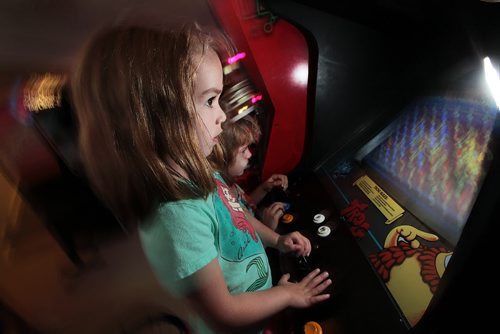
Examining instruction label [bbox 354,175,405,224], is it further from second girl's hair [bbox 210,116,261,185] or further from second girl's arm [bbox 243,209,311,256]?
second girl's hair [bbox 210,116,261,185]

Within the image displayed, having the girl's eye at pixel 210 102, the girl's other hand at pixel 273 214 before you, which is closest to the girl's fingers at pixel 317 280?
the girl's other hand at pixel 273 214

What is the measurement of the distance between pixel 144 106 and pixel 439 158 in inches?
22.5

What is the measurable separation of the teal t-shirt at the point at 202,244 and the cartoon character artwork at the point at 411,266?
0.82 ft

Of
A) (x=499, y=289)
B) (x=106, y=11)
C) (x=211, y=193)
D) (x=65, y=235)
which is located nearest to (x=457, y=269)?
(x=499, y=289)

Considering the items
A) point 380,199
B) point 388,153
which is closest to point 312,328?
point 380,199

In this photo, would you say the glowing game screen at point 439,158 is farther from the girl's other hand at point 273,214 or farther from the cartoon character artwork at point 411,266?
the girl's other hand at point 273,214

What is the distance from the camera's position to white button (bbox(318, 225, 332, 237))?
0.69 metres

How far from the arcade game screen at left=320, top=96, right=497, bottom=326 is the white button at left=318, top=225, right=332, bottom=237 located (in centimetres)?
5

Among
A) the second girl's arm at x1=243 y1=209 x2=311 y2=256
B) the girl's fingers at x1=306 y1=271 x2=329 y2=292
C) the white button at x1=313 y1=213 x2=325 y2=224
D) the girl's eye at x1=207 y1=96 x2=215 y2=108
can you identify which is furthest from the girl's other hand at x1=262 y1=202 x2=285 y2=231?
the girl's eye at x1=207 y1=96 x2=215 y2=108

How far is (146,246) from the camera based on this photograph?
0.56 meters

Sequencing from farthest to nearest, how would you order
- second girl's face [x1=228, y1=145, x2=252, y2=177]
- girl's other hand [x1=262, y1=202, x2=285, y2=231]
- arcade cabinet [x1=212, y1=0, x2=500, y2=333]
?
second girl's face [x1=228, y1=145, x2=252, y2=177]
girl's other hand [x1=262, y1=202, x2=285, y2=231]
arcade cabinet [x1=212, y1=0, x2=500, y2=333]

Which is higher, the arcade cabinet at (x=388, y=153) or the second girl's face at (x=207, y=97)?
the second girl's face at (x=207, y=97)

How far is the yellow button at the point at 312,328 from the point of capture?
0.53 m

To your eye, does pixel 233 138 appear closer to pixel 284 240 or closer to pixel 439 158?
pixel 284 240
